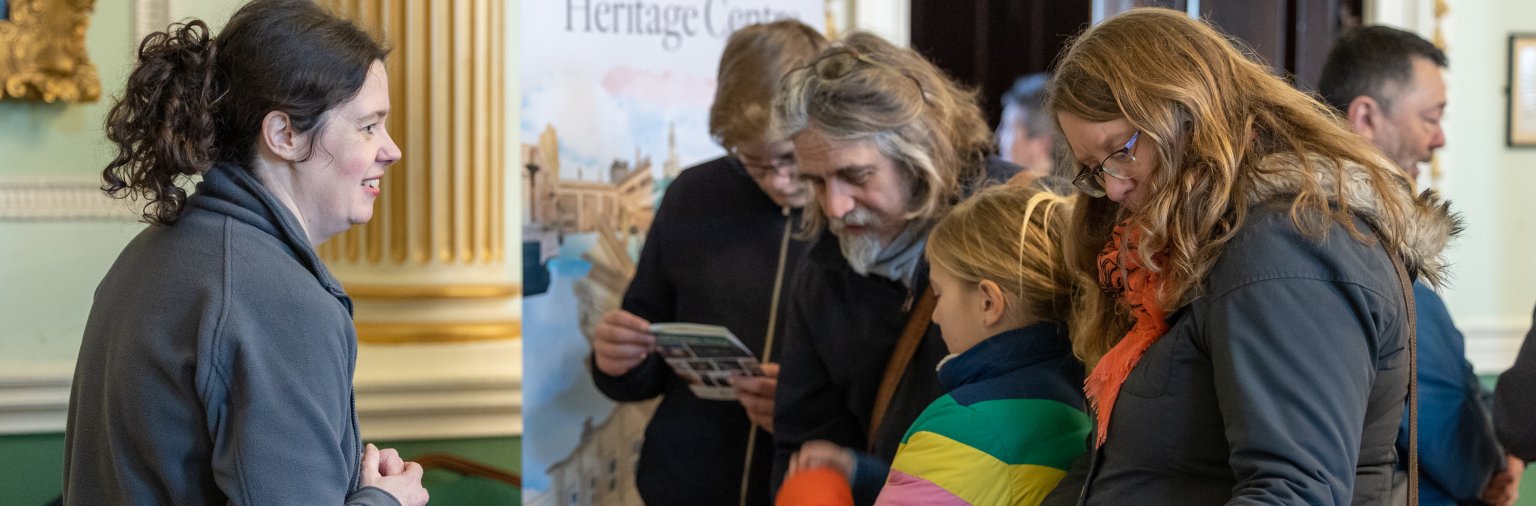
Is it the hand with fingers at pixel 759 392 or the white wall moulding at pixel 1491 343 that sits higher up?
the hand with fingers at pixel 759 392

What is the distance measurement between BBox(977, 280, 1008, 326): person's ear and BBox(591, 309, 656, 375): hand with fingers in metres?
1.02

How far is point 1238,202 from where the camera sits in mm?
1418

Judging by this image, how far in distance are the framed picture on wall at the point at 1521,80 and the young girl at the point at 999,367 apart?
294 centimetres

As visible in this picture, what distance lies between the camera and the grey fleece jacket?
1.37 meters

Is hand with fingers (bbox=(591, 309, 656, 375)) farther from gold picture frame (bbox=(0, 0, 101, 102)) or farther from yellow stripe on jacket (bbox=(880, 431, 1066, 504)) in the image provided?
gold picture frame (bbox=(0, 0, 101, 102))

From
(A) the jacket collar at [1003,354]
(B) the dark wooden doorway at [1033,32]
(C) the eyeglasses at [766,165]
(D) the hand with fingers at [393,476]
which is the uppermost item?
(B) the dark wooden doorway at [1033,32]

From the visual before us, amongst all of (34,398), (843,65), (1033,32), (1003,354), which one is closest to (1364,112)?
(1033,32)

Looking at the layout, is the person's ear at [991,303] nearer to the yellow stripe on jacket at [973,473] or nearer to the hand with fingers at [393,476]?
the yellow stripe on jacket at [973,473]

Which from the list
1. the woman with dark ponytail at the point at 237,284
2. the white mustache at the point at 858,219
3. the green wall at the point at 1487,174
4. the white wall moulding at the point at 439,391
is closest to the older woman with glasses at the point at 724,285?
the white mustache at the point at 858,219

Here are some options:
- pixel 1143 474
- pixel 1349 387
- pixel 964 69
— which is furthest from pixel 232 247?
pixel 964 69

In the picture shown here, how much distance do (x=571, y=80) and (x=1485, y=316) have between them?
311cm

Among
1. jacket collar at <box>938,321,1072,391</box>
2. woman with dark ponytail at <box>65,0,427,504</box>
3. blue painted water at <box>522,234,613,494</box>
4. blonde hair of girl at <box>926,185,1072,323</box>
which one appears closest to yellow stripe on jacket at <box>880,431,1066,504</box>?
jacket collar at <box>938,321,1072,391</box>

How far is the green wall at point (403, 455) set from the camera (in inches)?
122

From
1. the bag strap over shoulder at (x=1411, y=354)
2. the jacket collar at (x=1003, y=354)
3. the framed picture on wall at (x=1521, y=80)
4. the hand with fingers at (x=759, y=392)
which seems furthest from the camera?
the framed picture on wall at (x=1521, y=80)
